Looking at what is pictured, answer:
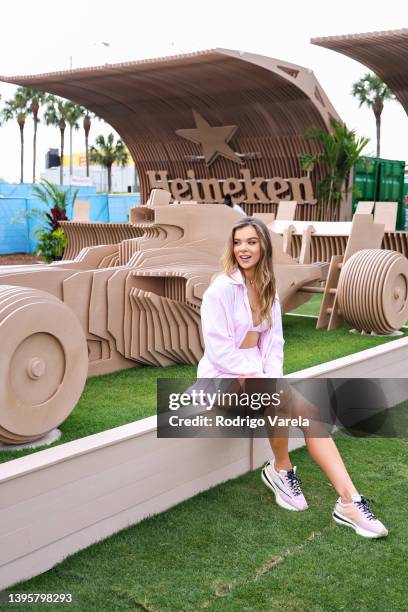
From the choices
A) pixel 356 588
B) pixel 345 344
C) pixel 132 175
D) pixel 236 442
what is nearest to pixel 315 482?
pixel 236 442

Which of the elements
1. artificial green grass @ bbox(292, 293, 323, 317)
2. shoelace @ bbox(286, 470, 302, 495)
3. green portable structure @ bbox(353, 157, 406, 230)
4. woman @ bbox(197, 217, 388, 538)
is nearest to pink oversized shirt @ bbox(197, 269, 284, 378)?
woman @ bbox(197, 217, 388, 538)

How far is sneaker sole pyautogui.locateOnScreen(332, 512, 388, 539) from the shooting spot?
308 centimetres

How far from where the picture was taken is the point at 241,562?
288 centimetres

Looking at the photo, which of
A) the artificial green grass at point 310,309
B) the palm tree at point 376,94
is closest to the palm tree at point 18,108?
the palm tree at point 376,94

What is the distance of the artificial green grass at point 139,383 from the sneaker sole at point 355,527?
132 cm

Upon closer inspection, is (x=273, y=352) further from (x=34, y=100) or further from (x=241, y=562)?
(x=34, y=100)

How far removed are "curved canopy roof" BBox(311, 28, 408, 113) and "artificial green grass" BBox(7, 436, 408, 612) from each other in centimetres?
1157

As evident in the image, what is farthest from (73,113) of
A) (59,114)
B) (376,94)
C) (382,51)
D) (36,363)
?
(36,363)

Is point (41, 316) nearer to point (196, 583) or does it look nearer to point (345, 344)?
point (196, 583)

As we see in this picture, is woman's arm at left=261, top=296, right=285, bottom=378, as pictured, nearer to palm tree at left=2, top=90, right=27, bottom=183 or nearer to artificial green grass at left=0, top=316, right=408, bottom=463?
artificial green grass at left=0, top=316, right=408, bottom=463

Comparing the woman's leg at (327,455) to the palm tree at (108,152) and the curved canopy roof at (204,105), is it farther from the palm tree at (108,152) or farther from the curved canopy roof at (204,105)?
the palm tree at (108,152)

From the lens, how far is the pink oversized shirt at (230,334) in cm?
324

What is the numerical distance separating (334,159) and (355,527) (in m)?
13.3

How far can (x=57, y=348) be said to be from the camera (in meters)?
3.51
